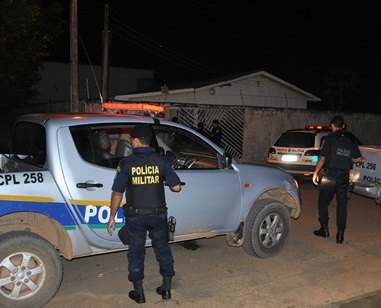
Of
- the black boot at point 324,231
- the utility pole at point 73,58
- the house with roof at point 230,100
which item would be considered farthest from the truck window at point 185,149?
the house with roof at point 230,100

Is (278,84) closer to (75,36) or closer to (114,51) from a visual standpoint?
(75,36)

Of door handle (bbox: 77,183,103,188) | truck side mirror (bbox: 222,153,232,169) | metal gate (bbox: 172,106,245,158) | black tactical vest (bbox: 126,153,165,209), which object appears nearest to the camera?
black tactical vest (bbox: 126,153,165,209)

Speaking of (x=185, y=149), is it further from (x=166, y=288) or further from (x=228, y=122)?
(x=228, y=122)

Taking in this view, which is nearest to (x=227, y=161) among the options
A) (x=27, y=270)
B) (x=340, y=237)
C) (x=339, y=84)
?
(x=340, y=237)

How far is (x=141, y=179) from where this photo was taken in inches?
167

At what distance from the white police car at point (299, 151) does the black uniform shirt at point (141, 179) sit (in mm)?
7960

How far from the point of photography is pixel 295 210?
6.33 metres

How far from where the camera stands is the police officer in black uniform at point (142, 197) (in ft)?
13.9

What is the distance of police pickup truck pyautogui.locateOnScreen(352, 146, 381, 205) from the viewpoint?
7.71m

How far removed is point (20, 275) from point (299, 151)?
8.77 metres

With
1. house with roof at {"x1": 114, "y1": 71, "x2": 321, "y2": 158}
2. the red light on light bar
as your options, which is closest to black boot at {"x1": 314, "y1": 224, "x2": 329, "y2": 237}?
the red light on light bar

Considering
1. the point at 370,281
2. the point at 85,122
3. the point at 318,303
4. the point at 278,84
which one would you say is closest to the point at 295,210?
the point at 370,281

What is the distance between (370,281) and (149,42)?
39089 millimetres

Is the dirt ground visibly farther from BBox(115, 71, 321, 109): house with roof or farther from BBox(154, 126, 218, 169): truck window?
BBox(115, 71, 321, 109): house with roof
